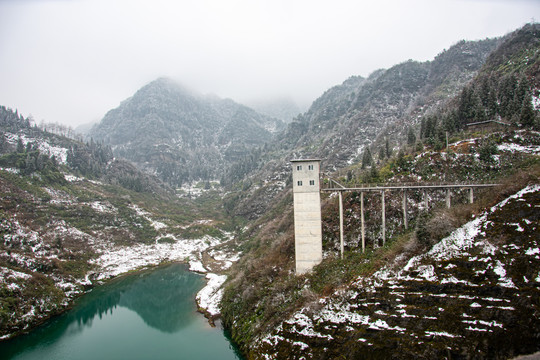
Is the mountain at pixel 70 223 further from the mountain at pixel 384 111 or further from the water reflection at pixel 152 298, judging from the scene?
the mountain at pixel 384 111

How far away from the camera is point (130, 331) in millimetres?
52562

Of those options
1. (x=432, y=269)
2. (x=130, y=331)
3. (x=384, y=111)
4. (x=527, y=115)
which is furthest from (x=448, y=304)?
(x=384, y=111)

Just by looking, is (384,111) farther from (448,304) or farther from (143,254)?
(448,304)

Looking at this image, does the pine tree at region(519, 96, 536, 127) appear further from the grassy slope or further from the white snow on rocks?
the white snow on rocks

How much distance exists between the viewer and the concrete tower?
142 feet

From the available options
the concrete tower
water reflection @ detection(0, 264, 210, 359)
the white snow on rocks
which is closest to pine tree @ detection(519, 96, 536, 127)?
the concrete tower

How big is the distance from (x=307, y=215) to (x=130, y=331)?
38.0 m

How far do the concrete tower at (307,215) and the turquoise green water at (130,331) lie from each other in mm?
15718

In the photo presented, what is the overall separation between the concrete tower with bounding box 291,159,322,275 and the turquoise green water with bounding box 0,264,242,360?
1572cm

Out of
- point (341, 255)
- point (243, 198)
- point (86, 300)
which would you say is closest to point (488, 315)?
point (341, 255)

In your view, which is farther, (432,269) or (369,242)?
(369,242)

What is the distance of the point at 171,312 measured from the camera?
59.4 metres

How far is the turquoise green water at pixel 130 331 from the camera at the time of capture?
43.0 metres

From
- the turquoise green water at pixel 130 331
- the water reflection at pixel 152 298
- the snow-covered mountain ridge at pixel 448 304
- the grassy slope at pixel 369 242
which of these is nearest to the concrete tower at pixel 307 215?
the grassy slope at pixel 369 242
